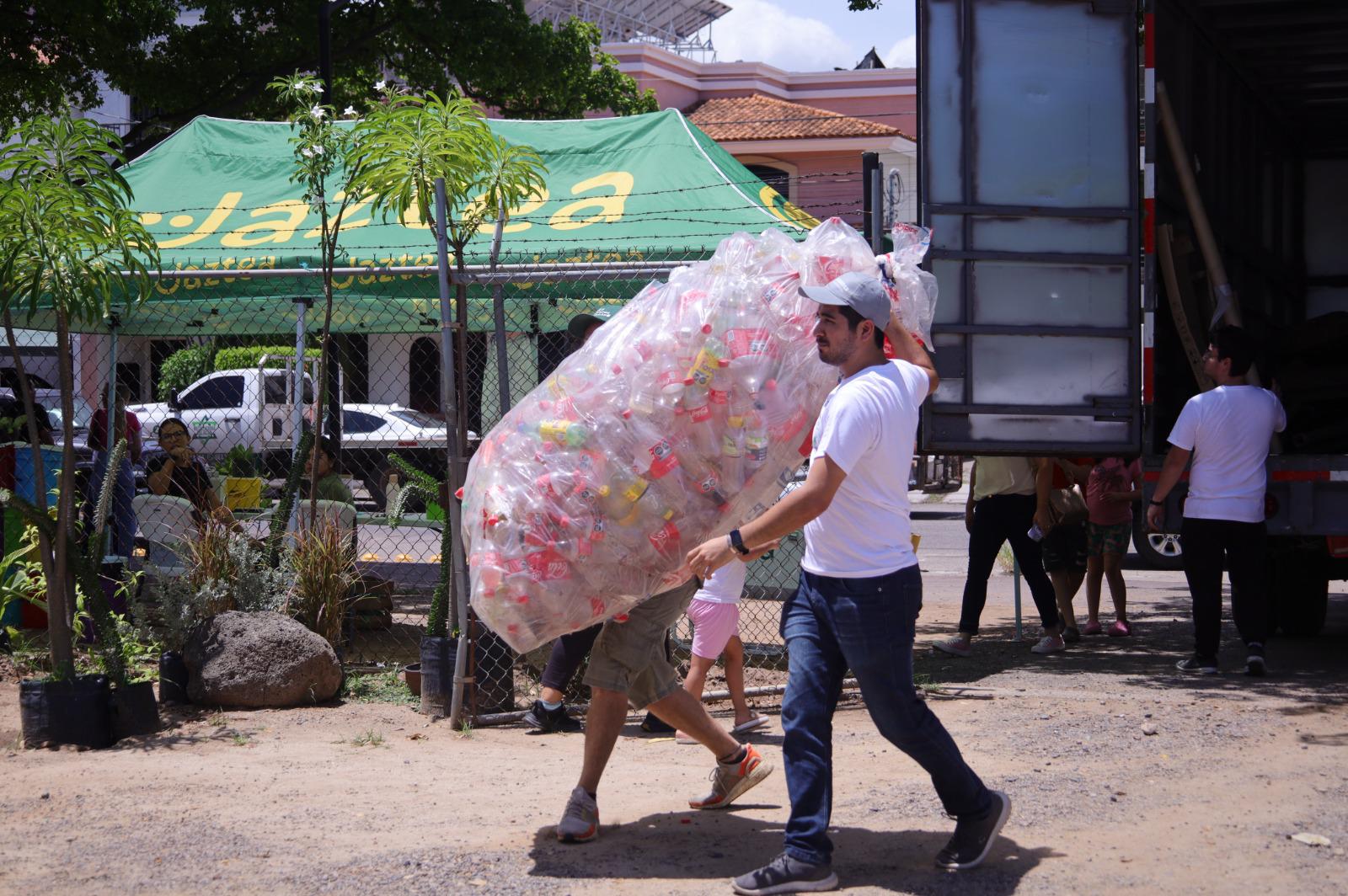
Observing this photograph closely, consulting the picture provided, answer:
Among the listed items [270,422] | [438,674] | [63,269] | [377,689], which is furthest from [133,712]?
[270,422]

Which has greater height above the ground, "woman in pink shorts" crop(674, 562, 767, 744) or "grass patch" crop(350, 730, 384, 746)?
"woman in pink shorts" crop(674, 562, 767, 744)

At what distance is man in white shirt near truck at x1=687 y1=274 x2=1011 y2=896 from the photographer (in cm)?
380

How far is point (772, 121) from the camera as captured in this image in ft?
110

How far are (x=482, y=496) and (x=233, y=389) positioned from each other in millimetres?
17097

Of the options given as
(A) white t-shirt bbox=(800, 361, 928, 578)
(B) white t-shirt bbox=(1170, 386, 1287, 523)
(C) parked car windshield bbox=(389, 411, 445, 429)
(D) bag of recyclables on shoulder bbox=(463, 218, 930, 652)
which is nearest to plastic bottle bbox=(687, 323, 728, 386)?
(D) bag of recyclables on shoulder bbox=(463, 218, 930, 652)

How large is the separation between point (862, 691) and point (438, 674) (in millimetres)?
3083

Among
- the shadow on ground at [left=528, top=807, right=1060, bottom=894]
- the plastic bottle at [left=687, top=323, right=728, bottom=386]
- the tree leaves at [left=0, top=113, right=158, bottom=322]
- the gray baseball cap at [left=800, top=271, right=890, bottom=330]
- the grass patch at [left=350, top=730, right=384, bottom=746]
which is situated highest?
the tree leaves at [left=0, top=113, right=158, bottom=322]

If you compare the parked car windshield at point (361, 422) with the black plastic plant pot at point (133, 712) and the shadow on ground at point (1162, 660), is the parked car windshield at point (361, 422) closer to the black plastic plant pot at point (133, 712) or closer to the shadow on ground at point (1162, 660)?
the shadow on ground at point (1162, 660)

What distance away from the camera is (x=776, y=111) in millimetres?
34188

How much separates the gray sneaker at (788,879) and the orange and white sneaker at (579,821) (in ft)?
2.23

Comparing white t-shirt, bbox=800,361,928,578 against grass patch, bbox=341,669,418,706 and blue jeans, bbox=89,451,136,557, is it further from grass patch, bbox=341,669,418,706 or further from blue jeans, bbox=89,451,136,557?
blue jeans, bbox=89,451,136,557

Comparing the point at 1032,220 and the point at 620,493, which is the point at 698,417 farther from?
the point at 1032,220

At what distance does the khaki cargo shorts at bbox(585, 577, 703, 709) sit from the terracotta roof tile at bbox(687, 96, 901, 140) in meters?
27.4

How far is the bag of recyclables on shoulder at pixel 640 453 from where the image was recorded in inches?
165
